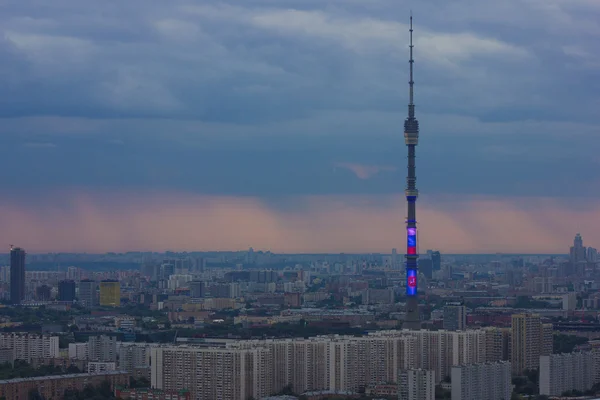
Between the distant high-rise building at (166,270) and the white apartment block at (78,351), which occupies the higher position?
the distant high-rise building at (166,270)

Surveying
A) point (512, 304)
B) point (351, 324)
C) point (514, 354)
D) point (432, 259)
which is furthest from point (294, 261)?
point (514, 354)

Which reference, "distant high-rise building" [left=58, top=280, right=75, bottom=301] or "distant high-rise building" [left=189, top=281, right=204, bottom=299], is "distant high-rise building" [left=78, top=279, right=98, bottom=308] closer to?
"distant high-rise building" [left=58, top=280, right=75, bottom=301]

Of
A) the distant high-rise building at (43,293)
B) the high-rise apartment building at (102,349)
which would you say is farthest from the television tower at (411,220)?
the distant high-rise building at (43,293)

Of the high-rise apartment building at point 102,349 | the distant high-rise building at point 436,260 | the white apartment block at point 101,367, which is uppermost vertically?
the distant high-rise building at point 436,260

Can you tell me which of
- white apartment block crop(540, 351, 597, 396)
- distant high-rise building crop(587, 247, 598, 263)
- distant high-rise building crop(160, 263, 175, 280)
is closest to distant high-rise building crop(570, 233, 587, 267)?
distant high-rise building crop(587, 247, 598, 263)

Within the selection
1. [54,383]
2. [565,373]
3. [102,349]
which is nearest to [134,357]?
[102,349]

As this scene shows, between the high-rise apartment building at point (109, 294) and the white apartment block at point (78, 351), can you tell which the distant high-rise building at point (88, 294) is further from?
the white apartment block at point (78, 351)
